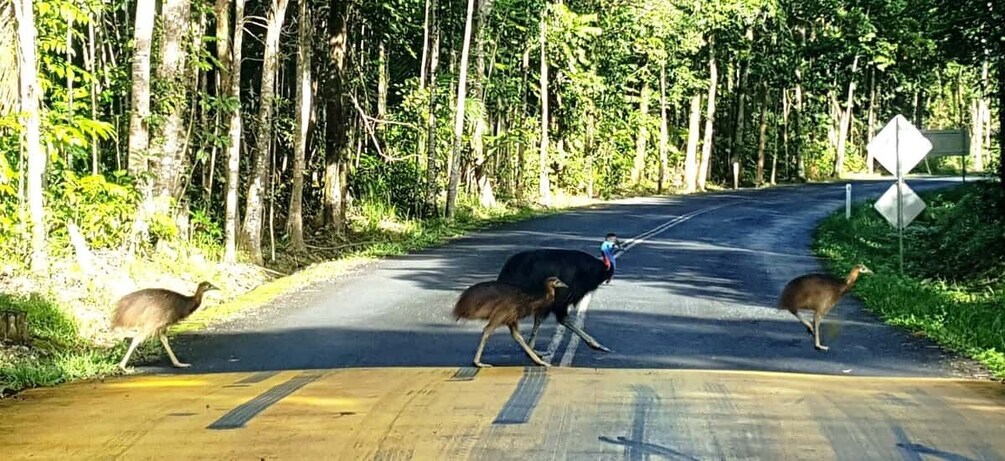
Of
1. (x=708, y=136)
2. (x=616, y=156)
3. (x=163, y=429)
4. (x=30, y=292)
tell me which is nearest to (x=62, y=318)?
(x=30, y=292)

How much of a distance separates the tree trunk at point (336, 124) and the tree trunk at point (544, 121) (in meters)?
11.9

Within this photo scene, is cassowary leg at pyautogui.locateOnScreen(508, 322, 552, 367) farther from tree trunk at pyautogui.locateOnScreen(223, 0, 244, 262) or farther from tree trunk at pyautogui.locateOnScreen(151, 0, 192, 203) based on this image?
tree trunk at pyautogui.locateOnScreen(223, 0, 244, 262)

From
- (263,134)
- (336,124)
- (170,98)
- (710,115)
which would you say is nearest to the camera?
(170,98)

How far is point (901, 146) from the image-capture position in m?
18.0

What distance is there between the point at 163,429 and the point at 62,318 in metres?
5.39

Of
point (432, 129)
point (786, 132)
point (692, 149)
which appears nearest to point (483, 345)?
point (432, 129)

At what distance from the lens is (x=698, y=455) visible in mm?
6203

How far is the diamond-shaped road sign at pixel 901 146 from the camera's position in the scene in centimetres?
1788

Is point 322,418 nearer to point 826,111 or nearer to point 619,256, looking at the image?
point 619,256

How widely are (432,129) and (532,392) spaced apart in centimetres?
2086

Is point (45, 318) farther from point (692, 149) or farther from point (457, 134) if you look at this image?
point (692, 149)

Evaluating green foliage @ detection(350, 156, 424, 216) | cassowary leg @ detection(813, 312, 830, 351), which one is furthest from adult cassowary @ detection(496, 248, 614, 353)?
green foliage @ detection(350, 156, 424, 216)

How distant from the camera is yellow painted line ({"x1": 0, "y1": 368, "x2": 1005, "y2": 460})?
6.33 meters

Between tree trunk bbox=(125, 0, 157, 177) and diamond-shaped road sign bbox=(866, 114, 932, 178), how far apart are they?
11780 millimetres
